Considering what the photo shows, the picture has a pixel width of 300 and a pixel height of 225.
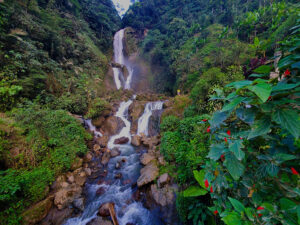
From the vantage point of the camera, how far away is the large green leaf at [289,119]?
24.6 inches

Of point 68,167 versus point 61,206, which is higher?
point 68,167

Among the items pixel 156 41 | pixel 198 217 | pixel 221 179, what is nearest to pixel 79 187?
pixel 198 217

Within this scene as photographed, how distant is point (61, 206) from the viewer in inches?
151

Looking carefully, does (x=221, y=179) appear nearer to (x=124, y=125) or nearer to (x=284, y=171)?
(x=284, y=171)

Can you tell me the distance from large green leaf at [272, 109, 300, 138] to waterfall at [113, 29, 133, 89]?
2007 centimetres

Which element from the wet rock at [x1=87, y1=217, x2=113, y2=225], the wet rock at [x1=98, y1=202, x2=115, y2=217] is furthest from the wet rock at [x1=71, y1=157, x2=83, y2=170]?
the wet rock at [x1=87, y1=217, x2=113, y2=225]

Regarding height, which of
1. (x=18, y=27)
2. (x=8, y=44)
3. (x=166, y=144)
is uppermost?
(x=18, y=27)

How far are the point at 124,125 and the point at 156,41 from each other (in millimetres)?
21480

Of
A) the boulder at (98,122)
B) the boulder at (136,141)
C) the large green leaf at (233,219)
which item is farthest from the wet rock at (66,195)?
the boulder at (98,122)

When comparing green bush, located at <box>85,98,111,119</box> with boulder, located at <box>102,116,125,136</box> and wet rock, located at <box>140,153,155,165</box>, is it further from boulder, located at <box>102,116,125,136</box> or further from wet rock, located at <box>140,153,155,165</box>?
wet rock, located at <box>140,153,155,165</box>

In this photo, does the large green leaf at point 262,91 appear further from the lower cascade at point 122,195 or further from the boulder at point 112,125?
the boulder at point 112,125

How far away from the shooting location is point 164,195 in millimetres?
3590

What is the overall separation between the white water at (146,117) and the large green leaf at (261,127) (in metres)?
9.11

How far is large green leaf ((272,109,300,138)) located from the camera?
0.63 meters
